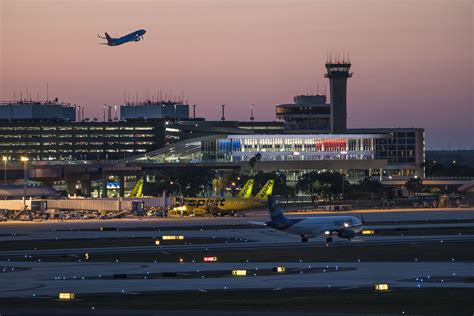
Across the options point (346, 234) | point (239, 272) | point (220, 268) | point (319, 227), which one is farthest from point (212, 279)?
point (346, 234)

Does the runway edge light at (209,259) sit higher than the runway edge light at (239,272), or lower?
higher

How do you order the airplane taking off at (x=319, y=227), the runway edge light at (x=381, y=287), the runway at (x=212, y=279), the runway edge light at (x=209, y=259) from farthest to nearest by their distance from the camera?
the airplane taking off at (x=319, y=227), the runway edge light at (x=209, y=259), the runway at (x=212, y=279), the runway edge light at (x=381, y=287)

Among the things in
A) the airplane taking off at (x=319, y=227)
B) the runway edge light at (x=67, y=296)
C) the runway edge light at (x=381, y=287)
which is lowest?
the runway edge light at (x=67, y=296)

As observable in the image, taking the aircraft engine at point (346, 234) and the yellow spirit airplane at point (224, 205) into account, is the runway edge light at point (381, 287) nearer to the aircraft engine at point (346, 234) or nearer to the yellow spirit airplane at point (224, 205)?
the aircraft engine at point (346, 234)

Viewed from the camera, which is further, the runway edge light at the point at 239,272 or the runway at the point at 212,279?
the runway edge light at the point at 239,272

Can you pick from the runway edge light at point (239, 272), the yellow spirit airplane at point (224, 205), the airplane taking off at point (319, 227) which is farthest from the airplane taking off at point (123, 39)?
the runway edge light at point (239, 272)

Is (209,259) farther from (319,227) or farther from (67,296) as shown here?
(67,296)

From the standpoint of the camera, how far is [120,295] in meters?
67.4

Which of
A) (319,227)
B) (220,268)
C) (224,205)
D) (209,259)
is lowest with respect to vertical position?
(220,268)

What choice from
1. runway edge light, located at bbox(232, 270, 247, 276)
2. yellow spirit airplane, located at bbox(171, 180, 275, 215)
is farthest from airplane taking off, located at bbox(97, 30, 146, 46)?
runway edge light, located at bbox(232, 270, 247, 276)

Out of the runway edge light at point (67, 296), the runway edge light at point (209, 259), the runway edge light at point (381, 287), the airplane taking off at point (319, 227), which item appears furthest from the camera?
the airplane taking off at point (319, 227)

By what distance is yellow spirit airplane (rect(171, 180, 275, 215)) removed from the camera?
178 metres

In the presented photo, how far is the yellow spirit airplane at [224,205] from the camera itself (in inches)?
7018

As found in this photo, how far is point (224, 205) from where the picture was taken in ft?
591
